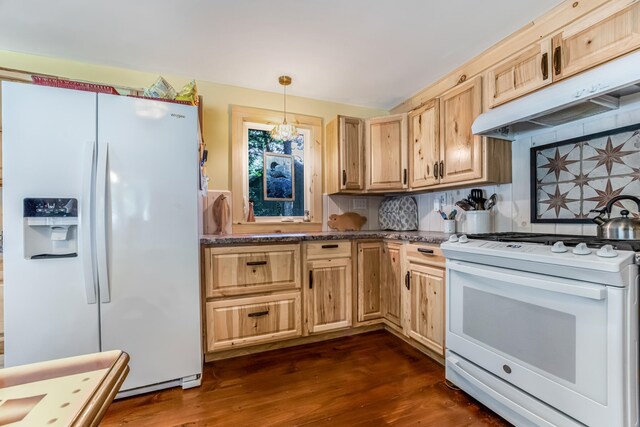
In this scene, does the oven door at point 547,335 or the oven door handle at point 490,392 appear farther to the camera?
the oven door handle at point 490,392

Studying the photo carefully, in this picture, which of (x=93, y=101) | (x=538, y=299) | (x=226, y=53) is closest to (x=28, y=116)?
(x=93, y=101)

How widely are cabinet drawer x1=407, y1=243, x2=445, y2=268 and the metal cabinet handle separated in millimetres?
1224

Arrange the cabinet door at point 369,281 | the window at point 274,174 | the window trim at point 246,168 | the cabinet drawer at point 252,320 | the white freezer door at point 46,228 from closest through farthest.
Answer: the white freezer door at point 46,228
the cabinet drawer at point 252,320
the cabinet door at point 369,281
the window trim at point 246,168
the window at point 274,174

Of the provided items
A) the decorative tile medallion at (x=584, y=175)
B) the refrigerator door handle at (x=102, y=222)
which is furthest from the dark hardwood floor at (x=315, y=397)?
the decorative tile medallion at (x=584, y=175)

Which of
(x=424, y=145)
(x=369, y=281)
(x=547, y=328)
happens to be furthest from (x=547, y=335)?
(x=424, y=145)

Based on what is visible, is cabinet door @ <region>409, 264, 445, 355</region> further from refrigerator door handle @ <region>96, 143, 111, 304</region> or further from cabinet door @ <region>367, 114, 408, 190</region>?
refrigerator door handle @ <region>96, 143, 111, 304</region>

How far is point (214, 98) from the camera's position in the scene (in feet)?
8.61

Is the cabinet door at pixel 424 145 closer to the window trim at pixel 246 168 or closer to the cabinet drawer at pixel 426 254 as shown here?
the cabinet drawer at pixel 426 254

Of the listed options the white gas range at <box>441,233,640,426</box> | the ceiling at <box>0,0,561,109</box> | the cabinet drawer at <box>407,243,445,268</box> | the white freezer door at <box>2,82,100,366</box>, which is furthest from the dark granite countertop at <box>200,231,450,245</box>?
the ceiling at <box>0,0,561,109</box>

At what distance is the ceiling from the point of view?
1.67m

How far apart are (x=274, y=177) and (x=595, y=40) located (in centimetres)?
243

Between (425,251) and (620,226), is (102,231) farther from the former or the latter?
(620,226)

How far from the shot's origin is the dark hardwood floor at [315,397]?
58.2 inches

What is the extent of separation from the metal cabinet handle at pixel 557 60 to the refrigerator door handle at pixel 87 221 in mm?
2662
